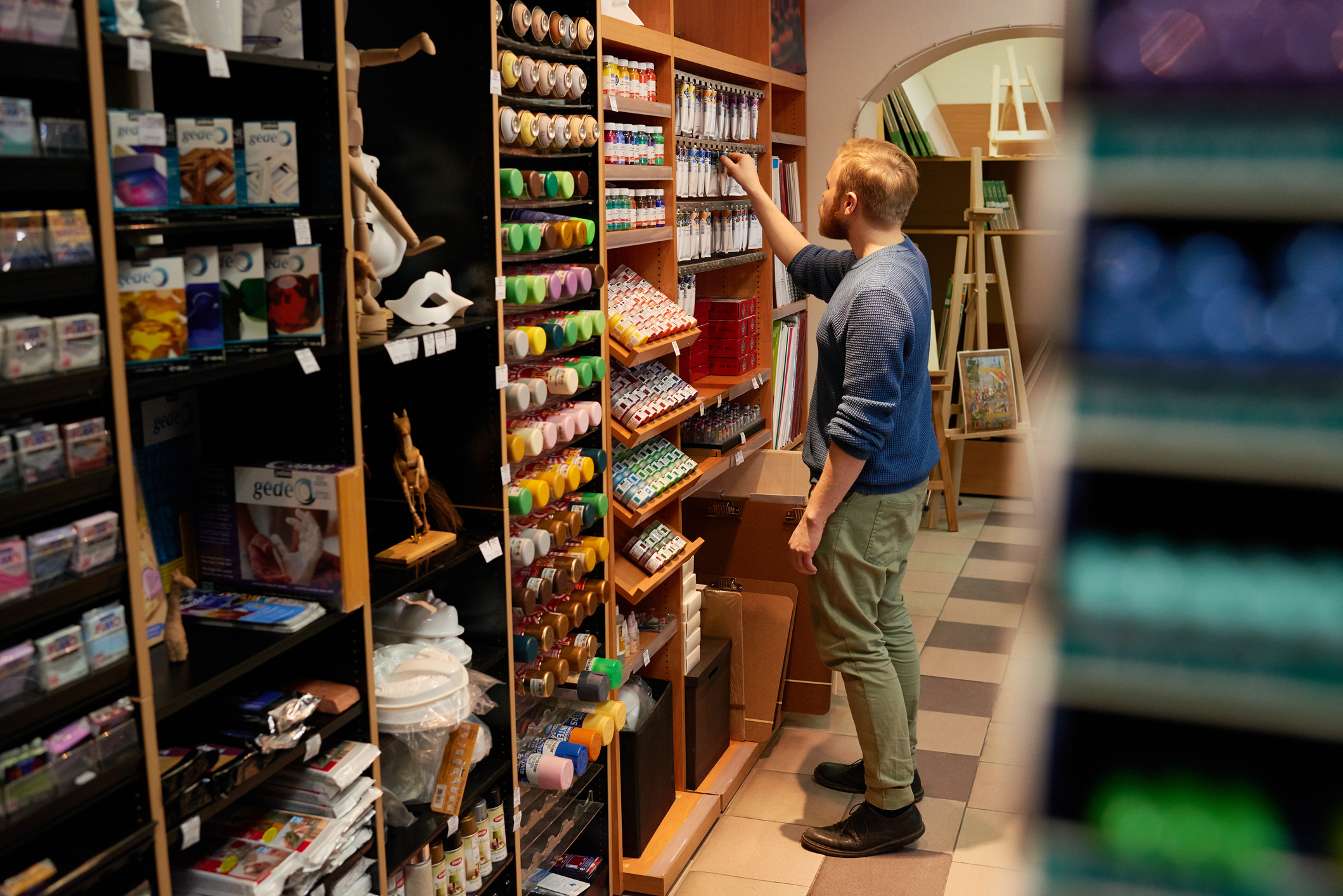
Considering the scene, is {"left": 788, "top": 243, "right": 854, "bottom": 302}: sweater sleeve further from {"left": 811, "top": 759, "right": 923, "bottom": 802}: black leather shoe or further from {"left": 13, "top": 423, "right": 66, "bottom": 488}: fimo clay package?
{"left": 13, "top": 423, "right": 66, "bottom": 488}: fimo clay package

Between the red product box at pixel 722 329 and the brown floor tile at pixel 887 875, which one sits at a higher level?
the red product box at pixel 722 329

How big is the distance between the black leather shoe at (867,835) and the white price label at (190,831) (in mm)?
2304

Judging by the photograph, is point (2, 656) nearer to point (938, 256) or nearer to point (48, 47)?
point (48, 47)

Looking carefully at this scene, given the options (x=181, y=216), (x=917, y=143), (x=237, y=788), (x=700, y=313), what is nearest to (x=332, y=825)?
(x=237, y=788)

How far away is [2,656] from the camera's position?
1416 mm

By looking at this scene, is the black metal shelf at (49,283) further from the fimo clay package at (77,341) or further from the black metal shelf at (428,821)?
the black metal shelf at (428,821)

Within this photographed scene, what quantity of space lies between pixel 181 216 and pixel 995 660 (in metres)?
4.19

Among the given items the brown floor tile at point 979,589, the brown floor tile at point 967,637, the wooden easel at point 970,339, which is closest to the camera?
the brown floor tile at point 967,637

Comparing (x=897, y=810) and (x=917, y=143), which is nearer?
(x=897, y=810)

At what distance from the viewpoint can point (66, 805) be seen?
1.47 meters

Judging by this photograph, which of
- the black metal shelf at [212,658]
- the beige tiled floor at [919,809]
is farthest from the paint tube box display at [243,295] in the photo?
the beige tiled floor at [919,809]

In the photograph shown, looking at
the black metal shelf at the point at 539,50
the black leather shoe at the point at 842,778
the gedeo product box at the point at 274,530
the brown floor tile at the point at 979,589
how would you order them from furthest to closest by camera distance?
the brown floor tile at the point at 979,589 → the black leather shoe at the point at 842,778 → the black metal shelf at the point at 539,50 → the gedeo product box at the point at 274,530

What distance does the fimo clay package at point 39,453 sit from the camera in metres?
1.43

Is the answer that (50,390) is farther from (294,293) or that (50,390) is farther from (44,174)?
(294,293)
